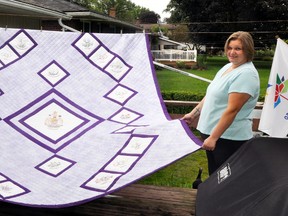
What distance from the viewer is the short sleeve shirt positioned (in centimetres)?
212

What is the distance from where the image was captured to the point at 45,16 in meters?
9.02

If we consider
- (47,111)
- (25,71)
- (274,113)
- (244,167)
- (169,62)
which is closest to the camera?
(244,167)

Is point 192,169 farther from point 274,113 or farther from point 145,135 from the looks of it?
point 145,135

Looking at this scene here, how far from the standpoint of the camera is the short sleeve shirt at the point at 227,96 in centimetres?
212

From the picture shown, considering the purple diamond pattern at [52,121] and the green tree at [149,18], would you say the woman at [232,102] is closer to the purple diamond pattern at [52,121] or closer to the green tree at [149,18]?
the purple diamond pattern at [52,121]

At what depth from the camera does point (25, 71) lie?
3242 mm

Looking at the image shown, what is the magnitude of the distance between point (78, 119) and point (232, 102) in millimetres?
1352

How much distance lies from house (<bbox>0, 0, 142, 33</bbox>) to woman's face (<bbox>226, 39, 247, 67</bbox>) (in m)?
3.17

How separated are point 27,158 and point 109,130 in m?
0.63

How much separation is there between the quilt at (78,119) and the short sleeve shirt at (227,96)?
0.66 feet

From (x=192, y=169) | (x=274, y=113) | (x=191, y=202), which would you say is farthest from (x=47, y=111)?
(x=274, y=113)

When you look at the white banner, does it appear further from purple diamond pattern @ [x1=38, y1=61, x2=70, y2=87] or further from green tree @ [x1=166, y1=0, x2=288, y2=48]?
green tree @ [x1=166, y1=0, x2=288, y2=48]

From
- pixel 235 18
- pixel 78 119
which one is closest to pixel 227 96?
pixel 78 119

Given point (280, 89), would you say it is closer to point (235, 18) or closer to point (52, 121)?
point (52, 121)
